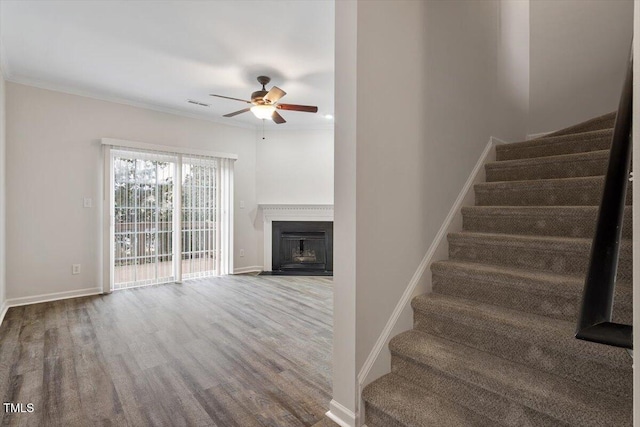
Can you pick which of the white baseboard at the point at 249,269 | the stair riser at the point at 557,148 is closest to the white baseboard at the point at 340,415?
the stair riser at the point at 557,148

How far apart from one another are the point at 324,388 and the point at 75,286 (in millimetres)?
3941

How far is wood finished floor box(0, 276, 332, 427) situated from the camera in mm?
1764

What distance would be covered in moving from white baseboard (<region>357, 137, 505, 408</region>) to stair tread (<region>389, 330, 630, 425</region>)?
0.10 metres

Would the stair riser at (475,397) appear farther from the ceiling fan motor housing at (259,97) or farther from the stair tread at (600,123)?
the ceiling fan motor housing at (259,97)

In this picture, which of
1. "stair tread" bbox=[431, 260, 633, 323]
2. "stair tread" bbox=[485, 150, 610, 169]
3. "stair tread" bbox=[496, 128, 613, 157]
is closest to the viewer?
"stair tread" bbox=[431, 260, 633, 323]

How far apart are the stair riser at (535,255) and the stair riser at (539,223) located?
0.64 feet

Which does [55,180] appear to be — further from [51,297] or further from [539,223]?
[539,223]

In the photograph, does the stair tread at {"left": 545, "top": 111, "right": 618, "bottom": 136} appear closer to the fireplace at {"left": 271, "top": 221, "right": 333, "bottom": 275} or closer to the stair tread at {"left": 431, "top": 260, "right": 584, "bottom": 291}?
the stair tread at {"left": 431, "top": 260, "right": 584, "bottom": 291}

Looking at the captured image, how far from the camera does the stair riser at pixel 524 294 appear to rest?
137 centimetres

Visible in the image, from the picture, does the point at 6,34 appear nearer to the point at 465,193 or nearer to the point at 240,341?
the point at 240,341

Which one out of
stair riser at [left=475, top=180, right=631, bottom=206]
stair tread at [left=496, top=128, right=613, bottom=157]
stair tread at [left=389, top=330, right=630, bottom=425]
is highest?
stair tread at [left=496, top=128, right=613, bottom=157]

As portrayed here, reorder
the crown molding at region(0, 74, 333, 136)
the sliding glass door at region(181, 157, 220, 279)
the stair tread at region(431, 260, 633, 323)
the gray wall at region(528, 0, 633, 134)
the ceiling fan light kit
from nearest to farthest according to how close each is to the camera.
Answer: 1. the stair tread at region(431, 260, 633, 323)
2. the gray wall at region(528, 0, 633, 134)
3. the ceiling fan light kit
4. the crown molding at region(0, 74, 333, 136)
5. the sliding glass door at region(181, 157, 220, 279)

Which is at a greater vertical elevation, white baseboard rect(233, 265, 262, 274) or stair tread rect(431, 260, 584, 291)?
A: stair tread rect(431, 260, 584, 291)

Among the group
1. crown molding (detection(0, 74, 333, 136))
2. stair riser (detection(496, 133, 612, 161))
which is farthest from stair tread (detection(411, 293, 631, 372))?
crown molding (detection(0, 74, 333, 136))
